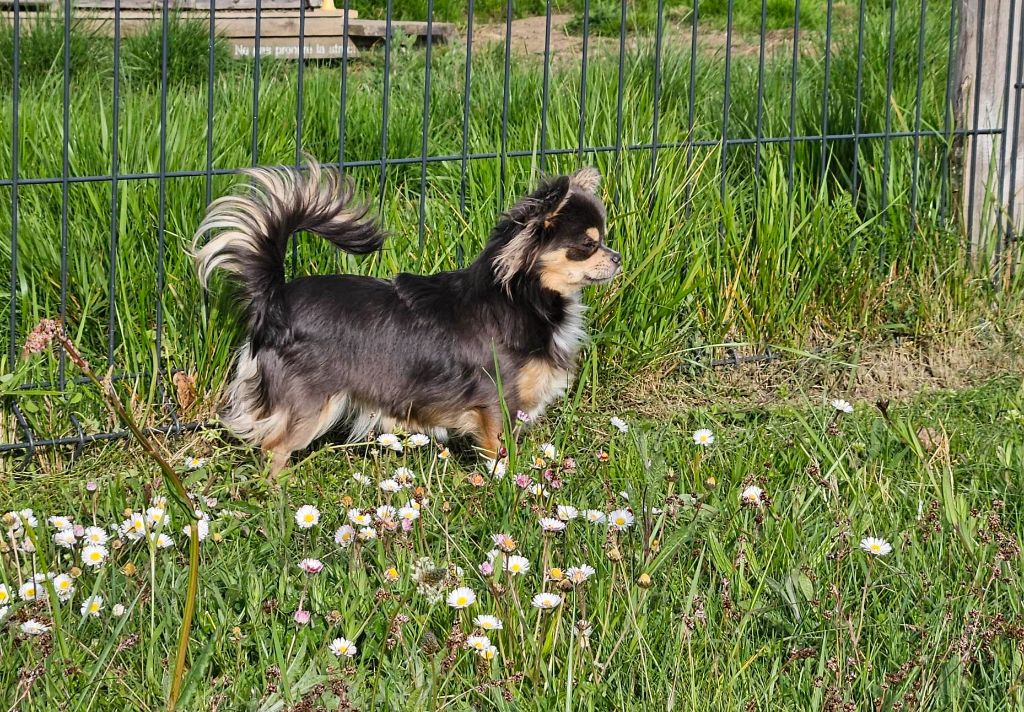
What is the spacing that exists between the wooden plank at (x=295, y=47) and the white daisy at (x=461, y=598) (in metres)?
6.94

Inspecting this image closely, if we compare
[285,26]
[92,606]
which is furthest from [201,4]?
[92,606]

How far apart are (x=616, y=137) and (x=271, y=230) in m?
1.67

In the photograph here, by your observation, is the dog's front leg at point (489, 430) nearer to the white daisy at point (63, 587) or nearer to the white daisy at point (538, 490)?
the white daisy at point (538, 490)

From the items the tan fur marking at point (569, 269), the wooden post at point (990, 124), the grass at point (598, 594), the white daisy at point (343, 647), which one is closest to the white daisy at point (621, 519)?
the grass at point (598, 594)

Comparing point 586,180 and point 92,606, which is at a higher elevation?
point 586,180

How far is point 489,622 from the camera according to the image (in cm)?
261

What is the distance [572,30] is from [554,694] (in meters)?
8.36

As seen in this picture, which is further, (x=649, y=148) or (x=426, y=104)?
(x=649, y=148)

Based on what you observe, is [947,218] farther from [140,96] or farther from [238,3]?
[238,3]

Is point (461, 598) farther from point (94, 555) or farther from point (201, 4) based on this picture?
point (201, 4)

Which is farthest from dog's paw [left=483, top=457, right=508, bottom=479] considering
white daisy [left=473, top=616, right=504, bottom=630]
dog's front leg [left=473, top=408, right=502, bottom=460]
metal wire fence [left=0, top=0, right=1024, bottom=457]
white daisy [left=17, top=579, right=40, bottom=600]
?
metal wire fence [left=0, top=0, right=1024, bottom=457]

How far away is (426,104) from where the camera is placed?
465 centimetres

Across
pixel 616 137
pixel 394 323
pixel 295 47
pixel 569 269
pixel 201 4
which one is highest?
pixel 201 4

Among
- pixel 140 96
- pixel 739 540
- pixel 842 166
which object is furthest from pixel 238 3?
pixel 739 540
